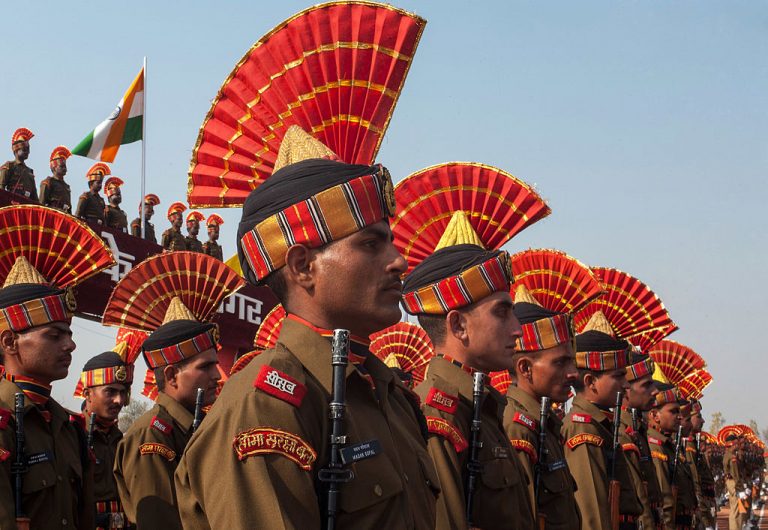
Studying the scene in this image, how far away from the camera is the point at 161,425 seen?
744 centimetres

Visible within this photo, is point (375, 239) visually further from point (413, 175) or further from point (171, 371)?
point (171, 371)

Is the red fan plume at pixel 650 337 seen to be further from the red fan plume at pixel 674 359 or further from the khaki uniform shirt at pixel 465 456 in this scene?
the khaki uniform shirt at pixel 465 456

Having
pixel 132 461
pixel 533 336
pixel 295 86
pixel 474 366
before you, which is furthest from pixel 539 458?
pixel 295 86

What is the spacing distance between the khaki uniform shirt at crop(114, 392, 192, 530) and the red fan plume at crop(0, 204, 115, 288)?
4.22 feet

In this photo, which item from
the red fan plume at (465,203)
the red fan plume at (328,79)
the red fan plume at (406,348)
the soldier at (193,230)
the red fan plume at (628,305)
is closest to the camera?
the red fan plume at (328,79)

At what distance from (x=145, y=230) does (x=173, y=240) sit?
681mm

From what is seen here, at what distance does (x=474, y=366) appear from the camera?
17.3 ft

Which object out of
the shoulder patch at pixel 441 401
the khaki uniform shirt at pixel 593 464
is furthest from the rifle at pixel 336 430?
the khaki uniform shirt at pixel 593 464

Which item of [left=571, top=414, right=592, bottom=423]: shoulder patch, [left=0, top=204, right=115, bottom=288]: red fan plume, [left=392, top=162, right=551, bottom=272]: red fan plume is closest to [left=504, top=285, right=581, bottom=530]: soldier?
[left=392, top=162, right=551, bottom=272]: red fan plume

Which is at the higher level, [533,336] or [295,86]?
[295,86]

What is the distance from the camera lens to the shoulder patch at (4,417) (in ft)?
18.6

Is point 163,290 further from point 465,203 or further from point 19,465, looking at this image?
point 465,203

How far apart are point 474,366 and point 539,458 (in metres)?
1.59

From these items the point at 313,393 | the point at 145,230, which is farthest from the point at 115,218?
the point at 313,393
